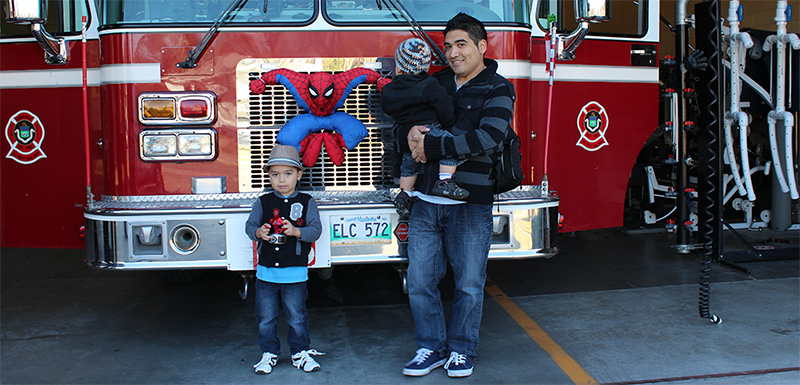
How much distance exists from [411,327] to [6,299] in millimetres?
3382

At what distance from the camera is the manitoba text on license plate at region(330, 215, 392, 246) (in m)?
4.14

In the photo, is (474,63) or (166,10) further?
(166,10)

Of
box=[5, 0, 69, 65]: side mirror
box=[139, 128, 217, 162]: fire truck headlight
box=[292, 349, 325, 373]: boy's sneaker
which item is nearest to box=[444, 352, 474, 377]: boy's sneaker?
box=[292, 349, 325, 373]: boy's sneaker

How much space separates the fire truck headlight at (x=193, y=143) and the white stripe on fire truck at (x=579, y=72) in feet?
5.79

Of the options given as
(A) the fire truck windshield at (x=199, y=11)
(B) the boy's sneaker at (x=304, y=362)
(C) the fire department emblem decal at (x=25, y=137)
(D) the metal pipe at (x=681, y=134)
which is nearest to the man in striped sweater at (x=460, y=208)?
(B) the boy's sneaker at (x=304, y=362)

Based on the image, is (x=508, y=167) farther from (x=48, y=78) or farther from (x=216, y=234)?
(x=48, y=78)

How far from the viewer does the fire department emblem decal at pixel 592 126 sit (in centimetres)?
528

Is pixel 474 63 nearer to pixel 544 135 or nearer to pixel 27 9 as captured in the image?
pixel 544 135

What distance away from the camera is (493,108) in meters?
3.73

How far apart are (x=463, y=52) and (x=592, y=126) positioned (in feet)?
6.19

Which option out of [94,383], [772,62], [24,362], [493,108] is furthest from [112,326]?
[772,62]

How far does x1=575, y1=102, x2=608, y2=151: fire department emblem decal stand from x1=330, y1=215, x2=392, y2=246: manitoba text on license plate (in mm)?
1816

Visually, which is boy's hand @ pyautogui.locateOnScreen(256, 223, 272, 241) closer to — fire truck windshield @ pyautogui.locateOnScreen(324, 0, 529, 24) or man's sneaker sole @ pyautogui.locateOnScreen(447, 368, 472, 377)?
man's sneaker sole @ pyautogui.locateOnScreen(447, 368, 472, 377)

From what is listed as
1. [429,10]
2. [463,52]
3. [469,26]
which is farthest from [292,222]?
[429,10]
